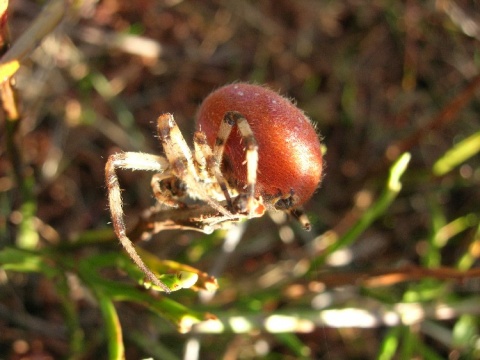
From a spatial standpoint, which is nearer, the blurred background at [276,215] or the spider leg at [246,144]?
the spider leg at [246,144]

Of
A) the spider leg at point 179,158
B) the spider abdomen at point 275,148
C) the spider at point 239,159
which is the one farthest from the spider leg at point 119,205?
the spider abdomen at point 275,148

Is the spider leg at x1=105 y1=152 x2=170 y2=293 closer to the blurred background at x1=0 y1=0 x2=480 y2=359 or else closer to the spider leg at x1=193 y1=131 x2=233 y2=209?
the spider leg at x1=193 y1=131 x2=233 y2=209

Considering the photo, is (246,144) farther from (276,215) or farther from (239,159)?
(276,215)

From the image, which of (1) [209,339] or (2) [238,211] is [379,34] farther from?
(2) [238,211]

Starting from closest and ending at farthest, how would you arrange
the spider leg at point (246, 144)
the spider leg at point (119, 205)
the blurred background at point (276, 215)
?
the spider leg at point (246, 144), the spider leg at point (119, 205), the blurred background at point (276, 215)

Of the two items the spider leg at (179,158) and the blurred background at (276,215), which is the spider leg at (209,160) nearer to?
the spider leg at (179,158)

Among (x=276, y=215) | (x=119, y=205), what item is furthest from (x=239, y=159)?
(x=276, y=215)
